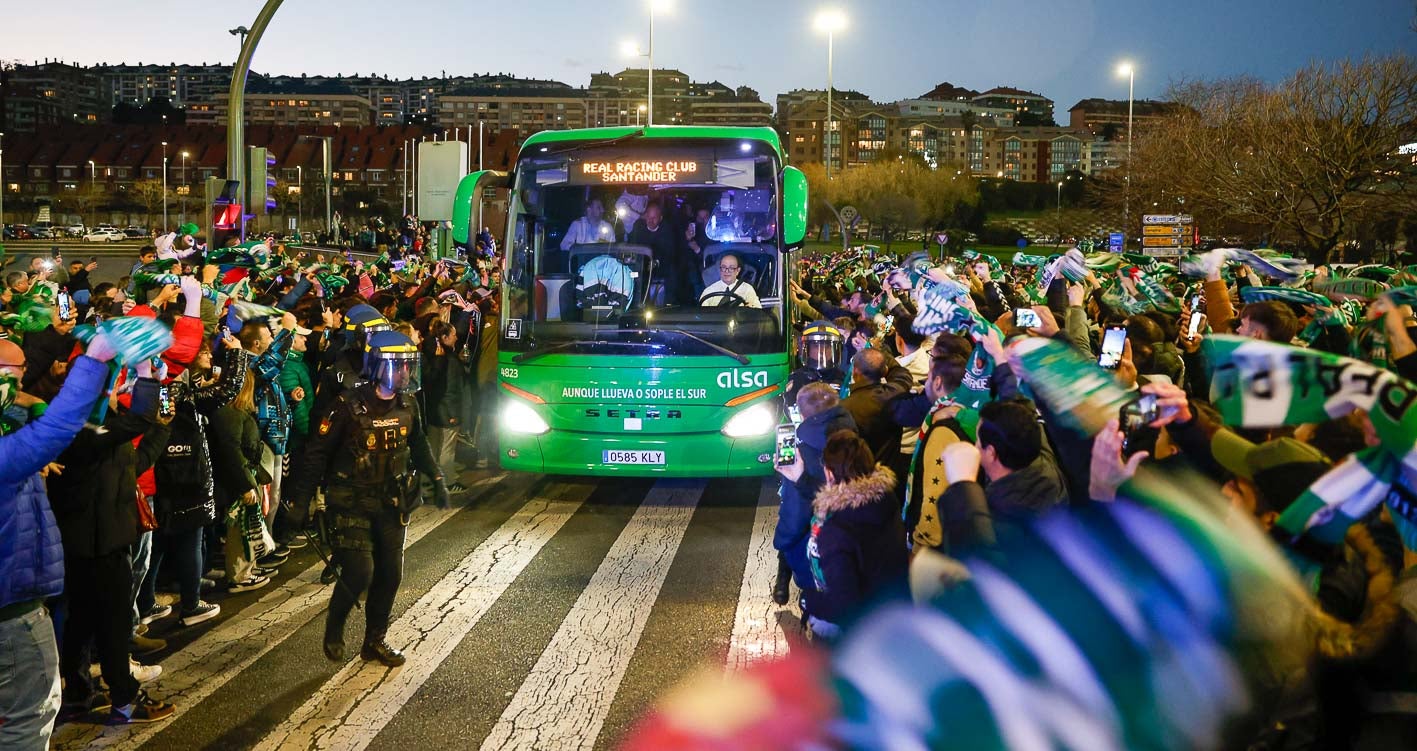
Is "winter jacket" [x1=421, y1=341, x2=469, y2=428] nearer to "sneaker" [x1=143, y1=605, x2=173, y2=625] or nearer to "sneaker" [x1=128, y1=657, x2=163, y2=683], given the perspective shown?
"sneaker" [x1=143, y1=605, x2=173, y2=625]

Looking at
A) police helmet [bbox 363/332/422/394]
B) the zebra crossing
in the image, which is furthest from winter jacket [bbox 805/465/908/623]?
police helmet [bbox 363/332/422/394]

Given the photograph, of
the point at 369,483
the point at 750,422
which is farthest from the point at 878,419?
the point at 750,422

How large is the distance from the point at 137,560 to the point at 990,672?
15.5 ft

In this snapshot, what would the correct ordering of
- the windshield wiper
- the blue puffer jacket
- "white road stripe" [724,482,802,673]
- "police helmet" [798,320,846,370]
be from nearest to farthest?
1. the blue puffer jacket
2. "white road stripe" [724,482,802,673]
3. "police helmet" [798,320,846,370]
4. the windshield wiper

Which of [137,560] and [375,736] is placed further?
[137,560]

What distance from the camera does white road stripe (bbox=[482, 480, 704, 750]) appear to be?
5.40 m

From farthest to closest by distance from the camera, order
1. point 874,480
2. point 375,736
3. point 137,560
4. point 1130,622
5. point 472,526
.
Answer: point 472,526
point 137,560
point 375,736
point 874,480
point 1130,622

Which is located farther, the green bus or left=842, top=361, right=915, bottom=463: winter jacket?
the green bus

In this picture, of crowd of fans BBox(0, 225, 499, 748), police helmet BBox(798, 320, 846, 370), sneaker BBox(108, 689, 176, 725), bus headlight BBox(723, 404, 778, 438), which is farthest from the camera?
bus headlight BBox(723, 404, 778, 438)

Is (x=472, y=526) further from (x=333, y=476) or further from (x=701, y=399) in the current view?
(x=333, y=476)

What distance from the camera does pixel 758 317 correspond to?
10.0 metres

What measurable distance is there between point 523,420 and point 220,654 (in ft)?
13.2

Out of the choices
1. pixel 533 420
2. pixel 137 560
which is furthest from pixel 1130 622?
pixel 533 420

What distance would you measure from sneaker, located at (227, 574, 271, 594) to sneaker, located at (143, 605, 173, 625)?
1.67 feet
